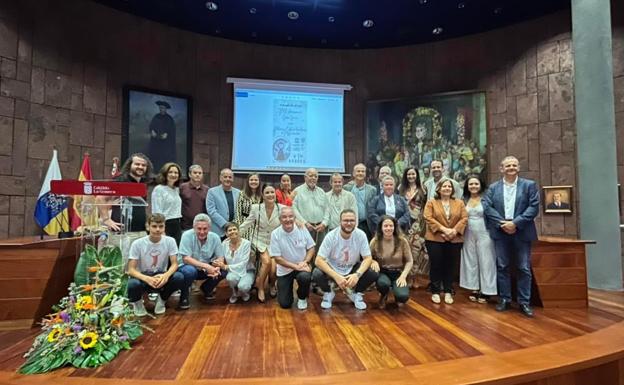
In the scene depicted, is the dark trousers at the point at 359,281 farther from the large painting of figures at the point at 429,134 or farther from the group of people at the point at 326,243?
the large painting of figures at the point at 429,134

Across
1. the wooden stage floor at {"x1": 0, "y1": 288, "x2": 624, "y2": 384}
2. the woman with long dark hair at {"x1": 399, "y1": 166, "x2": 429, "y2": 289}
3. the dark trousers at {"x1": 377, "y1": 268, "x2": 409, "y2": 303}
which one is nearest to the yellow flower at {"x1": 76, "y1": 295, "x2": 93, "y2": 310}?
the wooden stage floor at {"x1": 0, "y1": 288, "x2": 624, "y2": 384}

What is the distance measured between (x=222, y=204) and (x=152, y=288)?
→ 120 centimetres

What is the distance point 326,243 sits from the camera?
3311 millimetres

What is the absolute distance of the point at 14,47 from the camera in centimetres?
457

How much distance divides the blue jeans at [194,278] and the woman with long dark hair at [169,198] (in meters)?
0.56

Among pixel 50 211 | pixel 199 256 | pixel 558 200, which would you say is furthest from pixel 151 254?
pixel 558 200

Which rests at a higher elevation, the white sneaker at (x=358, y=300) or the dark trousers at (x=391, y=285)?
the dark trousers at (x=391, y=285)

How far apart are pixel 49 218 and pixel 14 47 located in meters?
2.29

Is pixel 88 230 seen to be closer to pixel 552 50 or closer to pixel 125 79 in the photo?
pixel 125 79

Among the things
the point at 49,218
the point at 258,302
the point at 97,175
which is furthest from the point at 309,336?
the point at 97,175

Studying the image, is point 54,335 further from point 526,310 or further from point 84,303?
point 526,310

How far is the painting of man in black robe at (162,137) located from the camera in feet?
18.7

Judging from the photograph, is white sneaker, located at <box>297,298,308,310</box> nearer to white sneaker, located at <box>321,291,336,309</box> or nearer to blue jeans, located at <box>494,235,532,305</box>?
white sneaker, located at <box>321,291,336,309</box>

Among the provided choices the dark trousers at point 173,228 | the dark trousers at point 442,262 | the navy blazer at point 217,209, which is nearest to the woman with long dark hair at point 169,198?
the dark trousers at point 173,228
